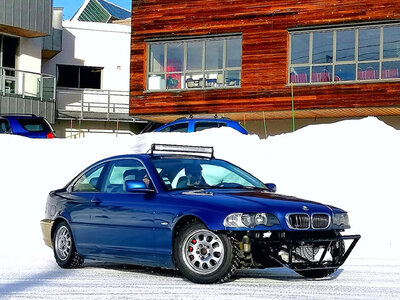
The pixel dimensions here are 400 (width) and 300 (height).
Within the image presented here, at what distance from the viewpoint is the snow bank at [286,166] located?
1669 centimetres

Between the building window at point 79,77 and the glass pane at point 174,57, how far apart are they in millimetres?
8489

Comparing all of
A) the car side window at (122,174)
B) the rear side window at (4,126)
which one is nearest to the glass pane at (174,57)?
the rear side window at (4,126)

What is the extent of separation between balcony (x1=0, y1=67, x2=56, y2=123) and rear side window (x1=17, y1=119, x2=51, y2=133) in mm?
4708

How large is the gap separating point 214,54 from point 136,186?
20.9 meters

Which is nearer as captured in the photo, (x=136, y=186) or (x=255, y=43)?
(x=136, y=186)

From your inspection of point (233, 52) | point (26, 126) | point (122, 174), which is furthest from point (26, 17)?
point (122, 174)

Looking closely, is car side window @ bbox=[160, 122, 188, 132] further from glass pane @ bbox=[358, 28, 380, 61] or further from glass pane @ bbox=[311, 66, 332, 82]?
glass pane @ bbox=[358, 28, 380, 61]

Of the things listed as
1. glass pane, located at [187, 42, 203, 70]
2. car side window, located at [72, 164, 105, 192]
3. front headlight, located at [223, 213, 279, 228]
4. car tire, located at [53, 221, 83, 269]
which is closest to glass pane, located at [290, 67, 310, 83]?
glass pane, located at [187, 42, 203, 70]

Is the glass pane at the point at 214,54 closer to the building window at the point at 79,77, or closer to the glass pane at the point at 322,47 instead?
the glass pane at the point at 322,47

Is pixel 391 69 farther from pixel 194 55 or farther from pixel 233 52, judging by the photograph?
pixel 194 55

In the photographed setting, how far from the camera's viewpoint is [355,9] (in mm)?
27641

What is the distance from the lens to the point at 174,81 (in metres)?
31.0

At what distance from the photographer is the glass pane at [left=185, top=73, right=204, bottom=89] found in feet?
100

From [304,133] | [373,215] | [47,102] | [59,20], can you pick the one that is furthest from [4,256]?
[59,20]
